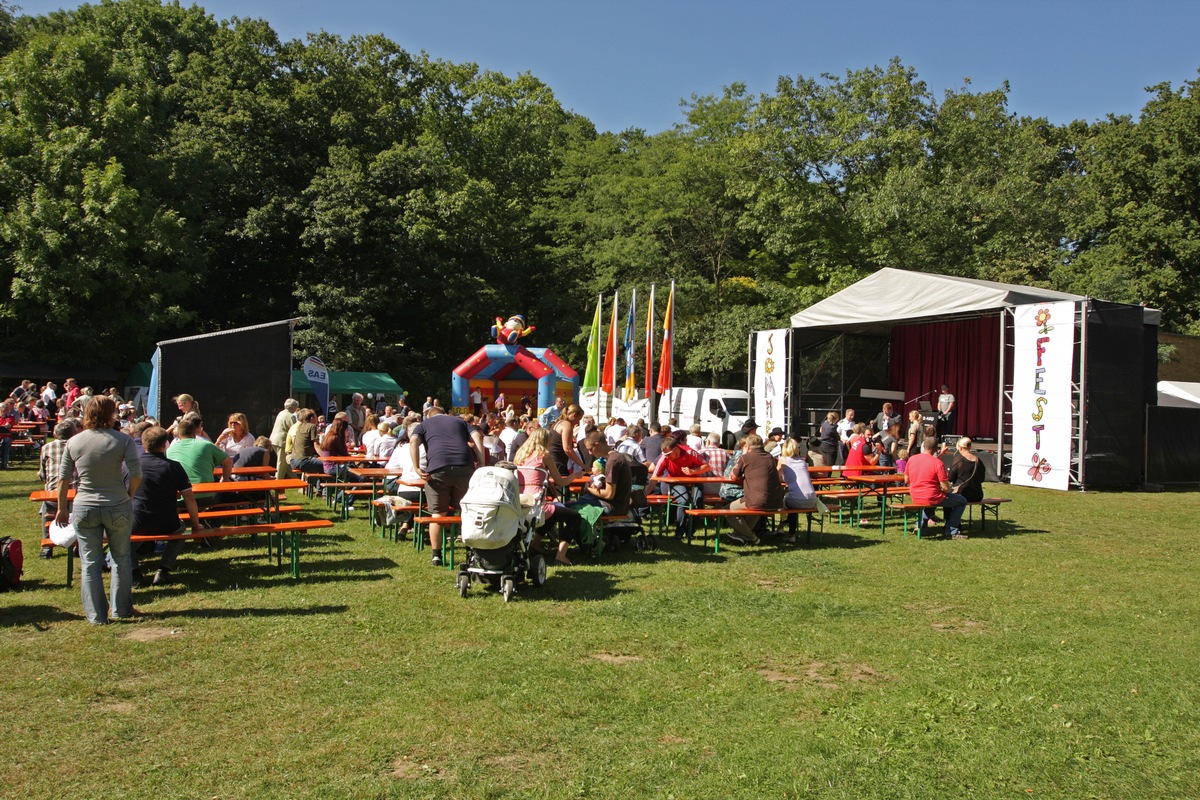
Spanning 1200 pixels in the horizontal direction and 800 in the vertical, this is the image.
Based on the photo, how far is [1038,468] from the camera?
624 inches

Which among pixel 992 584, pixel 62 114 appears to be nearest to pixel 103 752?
pixel 992 584

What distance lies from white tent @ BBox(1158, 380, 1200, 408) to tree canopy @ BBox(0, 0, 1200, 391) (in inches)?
176

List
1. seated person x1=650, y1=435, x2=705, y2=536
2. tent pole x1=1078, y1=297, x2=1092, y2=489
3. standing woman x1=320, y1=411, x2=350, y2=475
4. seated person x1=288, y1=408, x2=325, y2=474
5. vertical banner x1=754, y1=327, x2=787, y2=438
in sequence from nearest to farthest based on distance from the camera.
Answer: seated person x1=650, y1=435, x2=705, y2=536, seated person x1=288, y1=408, x2=325, y2=474, standing woman x1=320, y1=411, x2=350, y2=475, tent pole x1=1078, y1=297, x2=1092, y2=489, vertical banner x1=754, y1=327, x2=787, y2=438

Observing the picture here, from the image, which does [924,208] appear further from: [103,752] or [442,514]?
[103,752]

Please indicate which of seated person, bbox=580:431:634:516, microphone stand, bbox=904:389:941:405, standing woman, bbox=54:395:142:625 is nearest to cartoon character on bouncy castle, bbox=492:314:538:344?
microphone stand, bbox=904:389:941:405

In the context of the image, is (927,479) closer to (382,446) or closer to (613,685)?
(613,685)

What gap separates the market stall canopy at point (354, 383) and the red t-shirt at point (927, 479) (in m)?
21.8

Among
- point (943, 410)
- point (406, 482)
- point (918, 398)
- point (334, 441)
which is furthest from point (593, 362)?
point (406, 482)

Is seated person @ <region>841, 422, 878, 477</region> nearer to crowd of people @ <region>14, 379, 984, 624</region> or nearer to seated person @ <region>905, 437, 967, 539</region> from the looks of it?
crowd of people @ <region>14, 379, 984, 624</region>

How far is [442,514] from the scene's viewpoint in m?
7.78

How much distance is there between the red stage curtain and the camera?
23266 millimetres

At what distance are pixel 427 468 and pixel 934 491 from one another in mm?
5758

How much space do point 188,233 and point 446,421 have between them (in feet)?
78.8

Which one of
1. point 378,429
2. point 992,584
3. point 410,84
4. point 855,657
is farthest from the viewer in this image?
point 410,84
